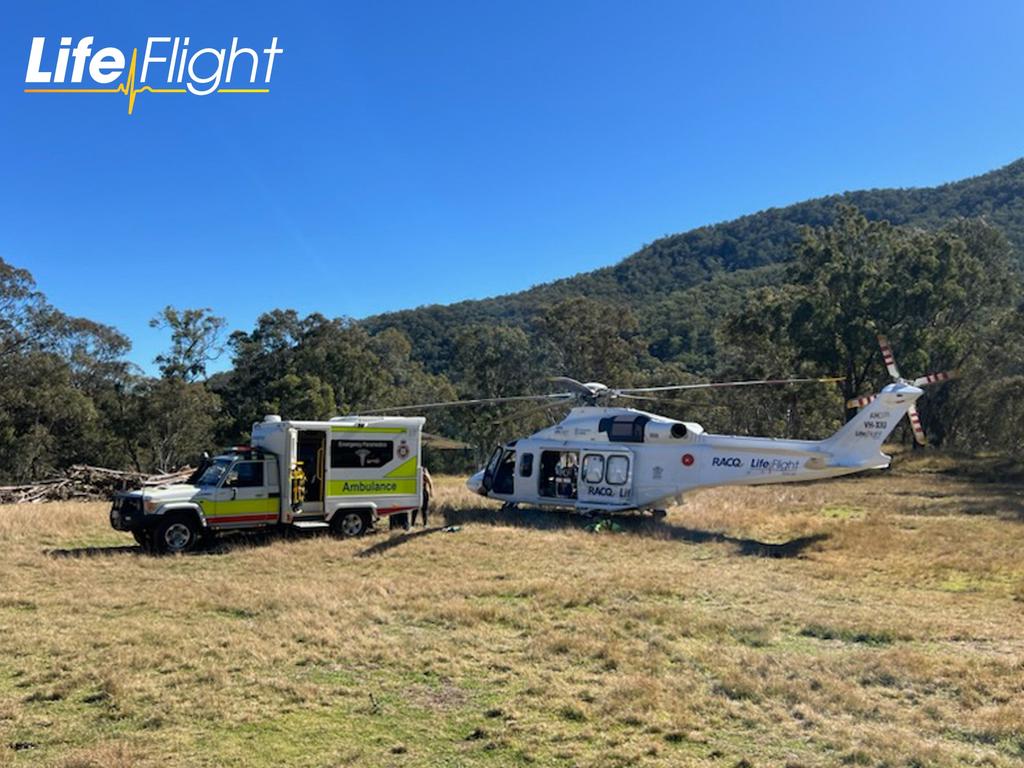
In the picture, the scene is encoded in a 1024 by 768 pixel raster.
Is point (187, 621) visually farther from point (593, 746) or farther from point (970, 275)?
point (970, 275)

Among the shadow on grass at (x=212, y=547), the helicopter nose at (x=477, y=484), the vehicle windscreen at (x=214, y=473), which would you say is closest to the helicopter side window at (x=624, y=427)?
the helicopter nose at (x=477, y=484)

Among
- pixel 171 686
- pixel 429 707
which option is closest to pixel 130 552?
pixel 171 686

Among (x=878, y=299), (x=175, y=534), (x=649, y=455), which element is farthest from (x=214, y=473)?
(x=878, y=299)

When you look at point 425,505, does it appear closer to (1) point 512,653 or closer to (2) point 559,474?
(2) point 559,474

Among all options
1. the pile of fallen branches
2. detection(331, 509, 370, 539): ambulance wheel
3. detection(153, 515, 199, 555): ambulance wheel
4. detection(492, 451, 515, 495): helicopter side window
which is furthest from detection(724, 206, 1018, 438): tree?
detection(153, 515, 199, 555): ambulance wheel

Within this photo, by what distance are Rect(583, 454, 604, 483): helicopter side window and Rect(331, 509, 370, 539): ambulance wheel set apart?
16.0ft

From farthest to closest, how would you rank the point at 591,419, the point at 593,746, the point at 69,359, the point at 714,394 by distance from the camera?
the point at 714,394 → the point at 69,359 → the point at 591,419 → the point at 593,746

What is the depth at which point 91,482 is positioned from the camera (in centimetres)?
2028

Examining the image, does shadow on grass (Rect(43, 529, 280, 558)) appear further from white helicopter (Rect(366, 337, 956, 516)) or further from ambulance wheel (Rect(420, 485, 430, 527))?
white helicopter (Rect(366, 337, 956, 516))

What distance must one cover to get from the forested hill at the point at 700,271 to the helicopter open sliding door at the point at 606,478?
46.5 metres

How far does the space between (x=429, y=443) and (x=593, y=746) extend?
10887 mm

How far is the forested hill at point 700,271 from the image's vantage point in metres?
67.9

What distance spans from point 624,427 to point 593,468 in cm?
111

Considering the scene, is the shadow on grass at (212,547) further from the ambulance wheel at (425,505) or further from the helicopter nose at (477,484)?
the helicopter nose at (477,484)
